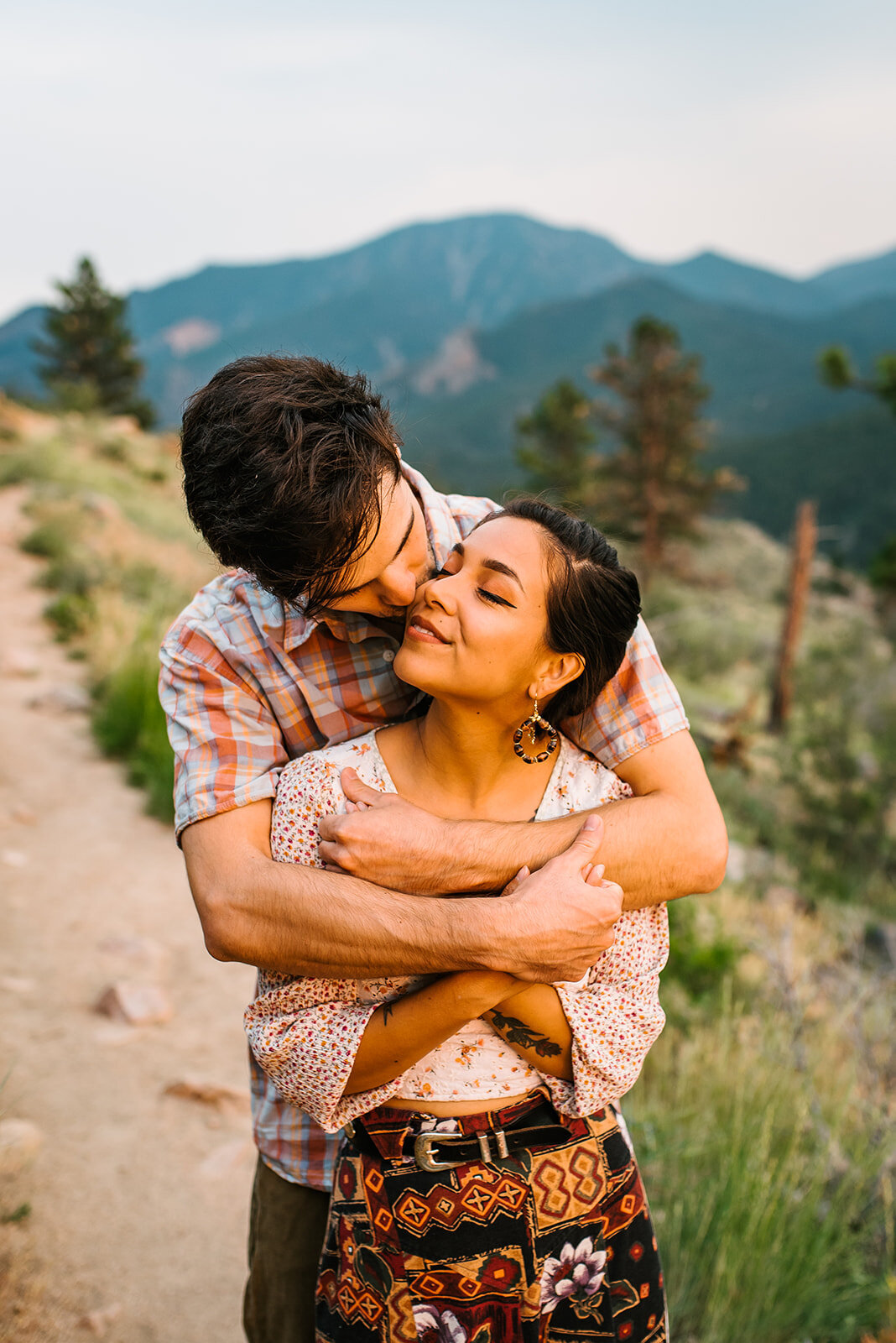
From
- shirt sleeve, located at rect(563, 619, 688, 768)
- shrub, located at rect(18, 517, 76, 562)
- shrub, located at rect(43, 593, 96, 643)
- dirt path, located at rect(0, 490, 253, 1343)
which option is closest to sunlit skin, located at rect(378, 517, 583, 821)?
shirt sleeve, located at rect(563, 619, 688, 768)

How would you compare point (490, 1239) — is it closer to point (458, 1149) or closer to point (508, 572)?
point (458, 1149)

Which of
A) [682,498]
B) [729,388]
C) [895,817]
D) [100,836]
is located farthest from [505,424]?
[100,836]

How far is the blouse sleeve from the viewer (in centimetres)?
159

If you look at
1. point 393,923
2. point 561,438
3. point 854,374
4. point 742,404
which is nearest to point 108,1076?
point 393,923

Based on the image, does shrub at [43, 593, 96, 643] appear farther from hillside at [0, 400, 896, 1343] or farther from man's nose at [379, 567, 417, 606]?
man's nose at [379, 567, 417, 606]

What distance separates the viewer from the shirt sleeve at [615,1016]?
5.32ft

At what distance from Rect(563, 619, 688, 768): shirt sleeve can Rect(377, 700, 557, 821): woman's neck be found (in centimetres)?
14

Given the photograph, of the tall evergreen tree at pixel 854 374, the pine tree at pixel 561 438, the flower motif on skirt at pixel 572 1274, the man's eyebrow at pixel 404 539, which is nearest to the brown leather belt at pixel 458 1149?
the flower motif on skirt at pixel 572 1274

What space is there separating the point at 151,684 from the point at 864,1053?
4947 mm

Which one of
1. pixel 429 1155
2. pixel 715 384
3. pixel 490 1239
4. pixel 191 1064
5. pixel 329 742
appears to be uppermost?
pixel 329 742

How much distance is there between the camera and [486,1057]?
→ 1.65 metres

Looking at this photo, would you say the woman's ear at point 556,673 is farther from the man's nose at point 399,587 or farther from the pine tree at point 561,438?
the pine tree at point 561,438

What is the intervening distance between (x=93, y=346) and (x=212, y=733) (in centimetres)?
3641

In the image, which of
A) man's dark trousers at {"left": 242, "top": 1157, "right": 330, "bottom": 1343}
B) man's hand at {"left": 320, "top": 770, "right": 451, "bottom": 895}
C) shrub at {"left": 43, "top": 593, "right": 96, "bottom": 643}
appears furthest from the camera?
shrub at {"left": 43, "top": 593, "right": 96, "bottom": 643}
